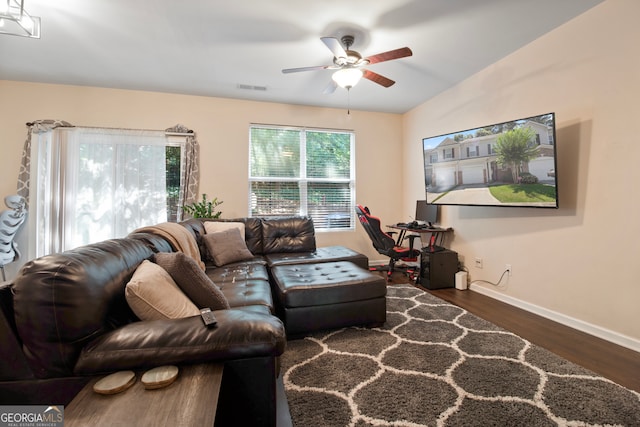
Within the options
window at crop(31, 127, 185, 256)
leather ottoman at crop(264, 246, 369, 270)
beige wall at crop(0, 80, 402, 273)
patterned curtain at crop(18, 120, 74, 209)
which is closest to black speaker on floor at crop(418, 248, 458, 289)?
leather ottoman at crop(264, 246, 369, 270)

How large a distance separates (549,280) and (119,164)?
5.11m

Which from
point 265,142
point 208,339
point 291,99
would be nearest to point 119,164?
point 265,142

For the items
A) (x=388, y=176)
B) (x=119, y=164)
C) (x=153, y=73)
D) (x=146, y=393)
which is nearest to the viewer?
(x=146, y=393)

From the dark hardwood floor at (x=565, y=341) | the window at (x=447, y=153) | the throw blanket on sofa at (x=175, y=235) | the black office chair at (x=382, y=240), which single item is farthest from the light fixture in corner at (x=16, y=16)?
the dark hardwood floor at (x=565, y=341)

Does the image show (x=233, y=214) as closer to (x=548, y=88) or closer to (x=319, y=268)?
(x=319, y=268)

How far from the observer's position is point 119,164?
366cm

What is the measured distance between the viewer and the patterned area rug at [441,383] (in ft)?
4.53

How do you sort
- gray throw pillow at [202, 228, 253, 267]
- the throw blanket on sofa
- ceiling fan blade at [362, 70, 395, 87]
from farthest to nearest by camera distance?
1. gray throw pillow at [202, 228, 253, 267]
2. ceiling fan blade at [362, 70, 395, 87]
3. the throw blanket on sofa

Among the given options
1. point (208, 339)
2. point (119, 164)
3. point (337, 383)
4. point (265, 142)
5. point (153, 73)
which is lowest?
point (337, 383)

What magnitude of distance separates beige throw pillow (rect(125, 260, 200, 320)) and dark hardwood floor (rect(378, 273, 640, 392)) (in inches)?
97.8

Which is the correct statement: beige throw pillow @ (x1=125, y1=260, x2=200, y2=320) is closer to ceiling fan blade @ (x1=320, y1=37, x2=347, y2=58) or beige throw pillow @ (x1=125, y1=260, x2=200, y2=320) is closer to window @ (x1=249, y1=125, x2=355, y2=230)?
ceiling fan blade @ (x1=320, y1=37, x2=347, y2=58)

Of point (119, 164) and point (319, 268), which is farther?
point (119, 164)

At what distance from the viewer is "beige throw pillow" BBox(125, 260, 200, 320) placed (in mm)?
1127

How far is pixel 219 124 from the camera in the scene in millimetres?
4070
